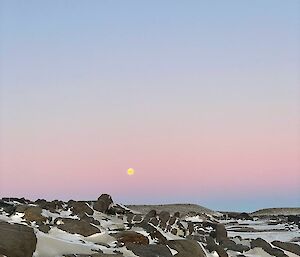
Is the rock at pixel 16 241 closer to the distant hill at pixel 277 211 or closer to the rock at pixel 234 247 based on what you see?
the rock at pixel 234 247

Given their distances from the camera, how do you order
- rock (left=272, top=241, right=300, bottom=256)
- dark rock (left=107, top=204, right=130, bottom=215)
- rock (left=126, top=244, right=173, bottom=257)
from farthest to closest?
dark rock (left=107, top=204, right=130, bottom=215), rock (left=272, top=241, right=300, bottom=256), rock (left=126, top=244, right=173, bottom=257)

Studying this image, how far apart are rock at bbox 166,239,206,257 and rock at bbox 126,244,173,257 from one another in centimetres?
65

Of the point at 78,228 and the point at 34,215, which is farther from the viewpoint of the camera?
the point at 34,215

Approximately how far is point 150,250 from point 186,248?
61.5 inches

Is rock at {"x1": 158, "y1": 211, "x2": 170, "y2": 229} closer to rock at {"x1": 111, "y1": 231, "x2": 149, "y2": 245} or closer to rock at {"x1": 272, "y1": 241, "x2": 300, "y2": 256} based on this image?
rock at {"x1": 272, "y1": 241, "x2": 300, "y2": 256}

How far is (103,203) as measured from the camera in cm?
2136

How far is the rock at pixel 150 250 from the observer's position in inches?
445

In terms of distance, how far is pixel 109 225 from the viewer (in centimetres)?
1605

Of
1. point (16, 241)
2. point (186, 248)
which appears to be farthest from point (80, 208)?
point (16, 241)

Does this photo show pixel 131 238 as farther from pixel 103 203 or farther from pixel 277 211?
pixel 277 211

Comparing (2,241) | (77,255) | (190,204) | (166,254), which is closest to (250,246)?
(166,254)

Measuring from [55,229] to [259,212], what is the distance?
180ft

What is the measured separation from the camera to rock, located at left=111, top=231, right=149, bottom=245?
1237cm

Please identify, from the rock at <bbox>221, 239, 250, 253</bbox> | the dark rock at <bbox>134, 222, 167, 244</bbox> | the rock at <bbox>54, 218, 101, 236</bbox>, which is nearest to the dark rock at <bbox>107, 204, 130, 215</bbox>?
the rock at <bbox>221, 239, 250, 253</bbox>
